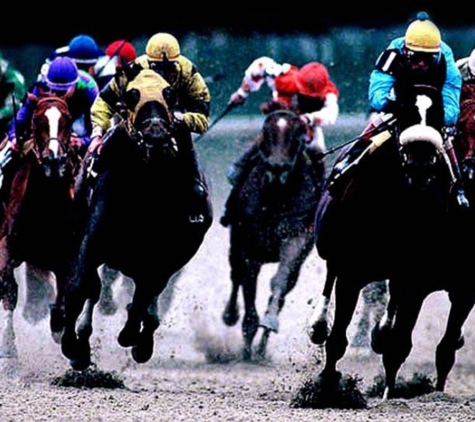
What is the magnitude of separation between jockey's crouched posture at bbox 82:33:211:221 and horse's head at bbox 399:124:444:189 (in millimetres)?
1615

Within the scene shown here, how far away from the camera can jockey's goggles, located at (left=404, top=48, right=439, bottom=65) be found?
35.6 feet

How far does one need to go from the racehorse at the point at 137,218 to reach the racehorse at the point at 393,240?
0.90 m

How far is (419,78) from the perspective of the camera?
35.3 ft

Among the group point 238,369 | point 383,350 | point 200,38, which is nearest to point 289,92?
point 238,369

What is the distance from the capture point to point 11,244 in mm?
13055

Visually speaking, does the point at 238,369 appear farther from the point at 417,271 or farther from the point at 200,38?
the point at 200,38

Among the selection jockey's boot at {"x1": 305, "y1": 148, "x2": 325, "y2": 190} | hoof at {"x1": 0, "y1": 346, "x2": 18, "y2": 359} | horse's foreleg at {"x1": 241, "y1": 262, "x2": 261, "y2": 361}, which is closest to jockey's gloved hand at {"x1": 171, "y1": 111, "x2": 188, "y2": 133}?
hoof at {"x1": 0, "y1": 346, "x2": 18, "y2": 359}

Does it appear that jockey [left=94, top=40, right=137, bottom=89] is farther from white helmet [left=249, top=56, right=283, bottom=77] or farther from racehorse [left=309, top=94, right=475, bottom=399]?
racehorse [left=309, top=94, right=475, bottom=399]

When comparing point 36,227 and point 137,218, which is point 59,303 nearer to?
point 36,227

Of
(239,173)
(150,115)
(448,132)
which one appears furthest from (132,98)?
(239,173)

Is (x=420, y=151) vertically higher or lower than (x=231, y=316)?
higher

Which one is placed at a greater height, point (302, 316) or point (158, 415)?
point (302, 316)

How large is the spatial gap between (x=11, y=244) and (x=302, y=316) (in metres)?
3.81

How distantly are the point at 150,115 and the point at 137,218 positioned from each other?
922 mm
